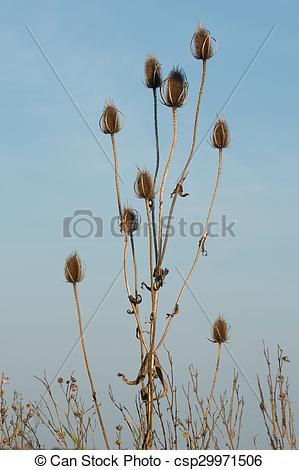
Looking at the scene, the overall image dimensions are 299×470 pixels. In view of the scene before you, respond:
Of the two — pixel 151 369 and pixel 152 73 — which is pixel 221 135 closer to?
pixel 152 73

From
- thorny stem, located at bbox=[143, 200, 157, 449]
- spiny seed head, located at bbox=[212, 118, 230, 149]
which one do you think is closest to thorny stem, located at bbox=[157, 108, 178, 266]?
thorny stem, located at bbox=[143, 200, 157, 449]

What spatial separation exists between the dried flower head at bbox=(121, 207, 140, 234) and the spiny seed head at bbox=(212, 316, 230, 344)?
29.7 inches

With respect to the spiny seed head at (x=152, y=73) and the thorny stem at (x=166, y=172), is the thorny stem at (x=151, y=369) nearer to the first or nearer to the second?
the thorny stem at (x=166, y=172)

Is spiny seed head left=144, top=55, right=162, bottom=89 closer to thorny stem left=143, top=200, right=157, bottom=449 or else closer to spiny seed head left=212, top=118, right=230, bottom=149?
spiny seed head left=212, top=118, right=230, bottom=149

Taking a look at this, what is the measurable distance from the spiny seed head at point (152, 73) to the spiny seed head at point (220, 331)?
4.69ft

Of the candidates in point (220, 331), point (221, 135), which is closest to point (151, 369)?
point (220, 331)

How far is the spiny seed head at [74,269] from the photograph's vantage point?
468cm

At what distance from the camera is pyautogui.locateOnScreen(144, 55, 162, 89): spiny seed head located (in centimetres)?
476

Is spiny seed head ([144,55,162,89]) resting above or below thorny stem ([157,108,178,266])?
above

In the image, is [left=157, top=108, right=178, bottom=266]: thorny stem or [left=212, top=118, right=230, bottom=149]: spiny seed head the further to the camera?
[left=212, top=118, right=230, bottom=149]: spiny seed head

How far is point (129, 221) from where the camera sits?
4.71 metres

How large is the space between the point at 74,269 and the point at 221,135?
3.83 feet

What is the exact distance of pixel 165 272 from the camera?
180 inches
